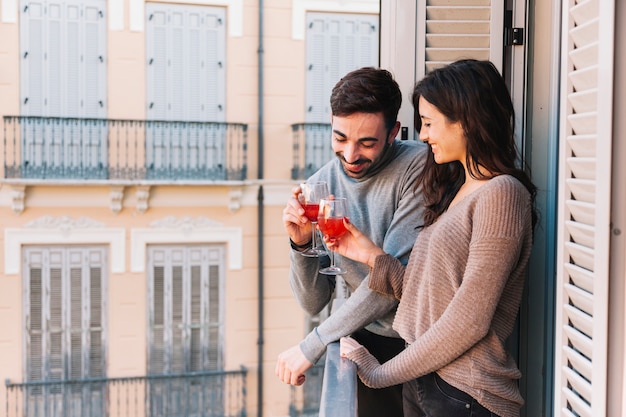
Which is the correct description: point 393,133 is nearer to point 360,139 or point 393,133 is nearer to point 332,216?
point 360,139

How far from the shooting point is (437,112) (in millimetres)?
1262

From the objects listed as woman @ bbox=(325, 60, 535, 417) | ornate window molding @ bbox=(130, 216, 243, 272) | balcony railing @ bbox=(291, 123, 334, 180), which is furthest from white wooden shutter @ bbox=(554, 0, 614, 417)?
ornate window molding @ bbox=(130, 216, 243, 272)

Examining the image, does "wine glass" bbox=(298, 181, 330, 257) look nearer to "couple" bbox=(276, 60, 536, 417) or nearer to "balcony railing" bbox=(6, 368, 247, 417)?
"couple" bbox=(276, 60, 536, 417)

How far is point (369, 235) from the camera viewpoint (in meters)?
1.55

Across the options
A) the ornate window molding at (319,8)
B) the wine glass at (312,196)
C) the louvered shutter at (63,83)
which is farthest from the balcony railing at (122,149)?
the wine glass at (312,196)

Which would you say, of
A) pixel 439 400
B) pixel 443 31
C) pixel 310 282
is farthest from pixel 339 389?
pixel 443 31

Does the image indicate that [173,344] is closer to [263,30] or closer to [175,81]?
[175,81]

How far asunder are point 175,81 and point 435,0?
5.18 m

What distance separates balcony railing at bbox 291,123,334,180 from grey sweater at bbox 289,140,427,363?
204 inches

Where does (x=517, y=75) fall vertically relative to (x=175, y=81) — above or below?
below

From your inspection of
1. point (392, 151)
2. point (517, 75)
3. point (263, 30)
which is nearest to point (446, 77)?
point (392, 151)

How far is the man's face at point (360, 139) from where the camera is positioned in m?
1.44

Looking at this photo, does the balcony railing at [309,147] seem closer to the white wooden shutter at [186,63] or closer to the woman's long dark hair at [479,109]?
the white wooden shutter at [186,63]

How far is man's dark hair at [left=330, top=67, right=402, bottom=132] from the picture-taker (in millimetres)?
1442
